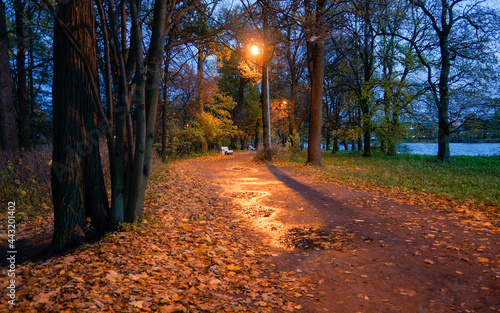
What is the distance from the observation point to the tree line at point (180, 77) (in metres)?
4.03

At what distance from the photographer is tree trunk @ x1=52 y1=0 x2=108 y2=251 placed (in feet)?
12.9

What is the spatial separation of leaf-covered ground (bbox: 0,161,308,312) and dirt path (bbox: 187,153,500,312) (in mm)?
398

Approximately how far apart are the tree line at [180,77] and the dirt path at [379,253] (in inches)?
112

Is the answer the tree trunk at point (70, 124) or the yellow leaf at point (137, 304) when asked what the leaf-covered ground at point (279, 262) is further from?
the tree trunk at point (70, 124)

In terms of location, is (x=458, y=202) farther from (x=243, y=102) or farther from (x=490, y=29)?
(x=243, y=102)

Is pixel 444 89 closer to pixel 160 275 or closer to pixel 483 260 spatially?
pixel 483 260

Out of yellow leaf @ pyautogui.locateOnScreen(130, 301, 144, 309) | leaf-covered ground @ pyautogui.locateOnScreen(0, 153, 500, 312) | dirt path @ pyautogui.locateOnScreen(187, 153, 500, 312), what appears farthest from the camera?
dirt path @ pyautogui.locateOnScreen(187, 153, 500, 312)

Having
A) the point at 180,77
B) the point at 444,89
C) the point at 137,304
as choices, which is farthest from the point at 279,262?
the point at 444,89

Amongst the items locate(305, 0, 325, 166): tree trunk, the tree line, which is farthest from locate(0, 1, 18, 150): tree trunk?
locate(305, 0, 325, 166): tree trunk

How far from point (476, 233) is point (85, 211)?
6.28 meters

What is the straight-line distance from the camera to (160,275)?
319 centimetres

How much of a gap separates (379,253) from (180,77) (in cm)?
1499

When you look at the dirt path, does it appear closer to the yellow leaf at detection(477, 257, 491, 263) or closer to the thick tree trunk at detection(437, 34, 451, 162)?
the yellow leaf at detection(477, 257, 491, 263)

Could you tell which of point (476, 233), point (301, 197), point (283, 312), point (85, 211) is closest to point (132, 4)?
point (85, 211)
